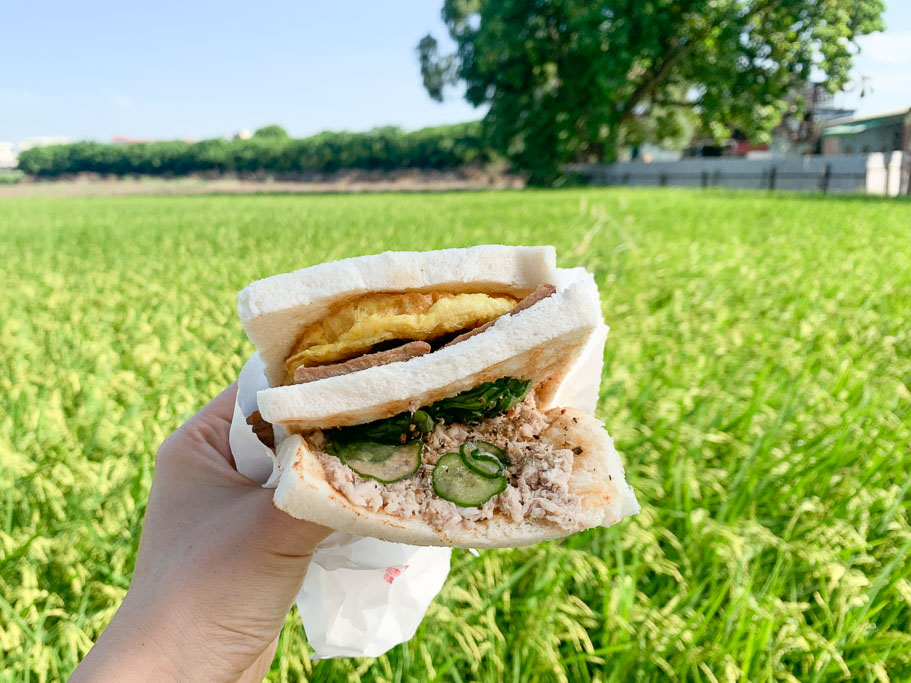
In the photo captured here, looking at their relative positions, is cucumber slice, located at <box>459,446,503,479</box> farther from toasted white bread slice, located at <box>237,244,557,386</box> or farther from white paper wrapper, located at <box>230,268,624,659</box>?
white paper wrapper, located at <box>230,268,624,659</box>

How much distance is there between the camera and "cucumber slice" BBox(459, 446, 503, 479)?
1.59 meters

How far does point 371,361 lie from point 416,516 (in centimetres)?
41

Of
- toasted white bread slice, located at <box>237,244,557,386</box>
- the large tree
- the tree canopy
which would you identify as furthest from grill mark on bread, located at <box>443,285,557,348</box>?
the tree canopy

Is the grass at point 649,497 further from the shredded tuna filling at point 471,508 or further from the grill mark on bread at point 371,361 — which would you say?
the grill mark on bread at point 371,361

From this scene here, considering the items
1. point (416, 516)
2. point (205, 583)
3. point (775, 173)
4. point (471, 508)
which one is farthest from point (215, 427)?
point (775, 173)

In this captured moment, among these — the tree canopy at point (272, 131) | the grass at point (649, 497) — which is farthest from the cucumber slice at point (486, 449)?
the tree canopy at point (272, 131)

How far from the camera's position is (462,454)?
163 centimetres

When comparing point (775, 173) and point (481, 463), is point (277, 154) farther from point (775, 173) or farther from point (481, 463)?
point (481, 463)

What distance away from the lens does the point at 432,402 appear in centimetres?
169

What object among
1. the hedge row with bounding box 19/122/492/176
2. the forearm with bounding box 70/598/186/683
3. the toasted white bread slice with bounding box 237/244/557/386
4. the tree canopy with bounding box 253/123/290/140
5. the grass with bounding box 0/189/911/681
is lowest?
the grass with bounding box 0/189/911/681

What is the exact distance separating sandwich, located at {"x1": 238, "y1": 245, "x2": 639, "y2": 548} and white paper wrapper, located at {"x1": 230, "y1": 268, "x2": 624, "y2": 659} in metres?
0.35

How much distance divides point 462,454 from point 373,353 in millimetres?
361

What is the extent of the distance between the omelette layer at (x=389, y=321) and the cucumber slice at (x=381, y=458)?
255 mm

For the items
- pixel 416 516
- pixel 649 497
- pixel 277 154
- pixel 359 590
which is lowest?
pixel 649 497
